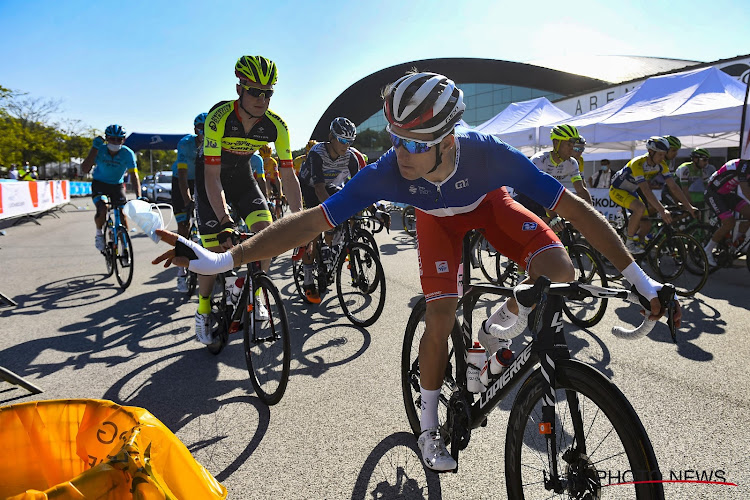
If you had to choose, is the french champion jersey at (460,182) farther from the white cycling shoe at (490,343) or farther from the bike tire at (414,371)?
the white cycling shoe at (490,343)

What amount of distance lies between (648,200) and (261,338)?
6.16 metres

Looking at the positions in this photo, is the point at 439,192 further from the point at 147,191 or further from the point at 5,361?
the point at 147,191

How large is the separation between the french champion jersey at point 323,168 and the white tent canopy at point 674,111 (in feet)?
28.5

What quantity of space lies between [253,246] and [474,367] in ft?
4.27

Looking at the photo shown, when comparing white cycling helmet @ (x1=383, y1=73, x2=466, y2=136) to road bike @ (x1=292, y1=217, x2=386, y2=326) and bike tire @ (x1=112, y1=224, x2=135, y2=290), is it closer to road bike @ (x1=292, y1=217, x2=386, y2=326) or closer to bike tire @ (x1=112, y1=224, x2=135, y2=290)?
road bike @ (x1=292, y1=217, x2=386, y2=326)

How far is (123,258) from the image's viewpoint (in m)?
6.92

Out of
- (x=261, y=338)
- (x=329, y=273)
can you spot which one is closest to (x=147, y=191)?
(x=329, y=273)

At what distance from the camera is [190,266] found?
5.42 feet

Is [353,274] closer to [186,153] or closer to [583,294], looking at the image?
[186,153]

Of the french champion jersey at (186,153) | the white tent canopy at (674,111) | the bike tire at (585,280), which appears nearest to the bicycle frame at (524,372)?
the bike tire at (585,280)

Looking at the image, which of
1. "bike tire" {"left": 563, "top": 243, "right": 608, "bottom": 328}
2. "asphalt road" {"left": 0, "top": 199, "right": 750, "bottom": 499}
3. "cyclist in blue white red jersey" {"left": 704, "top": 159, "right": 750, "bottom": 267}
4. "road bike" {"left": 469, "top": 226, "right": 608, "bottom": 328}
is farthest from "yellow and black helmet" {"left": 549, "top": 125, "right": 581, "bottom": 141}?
"cyclist in blue white red jersey" {"left": 704, "top": 159, "right": 750, "bottom": 267}

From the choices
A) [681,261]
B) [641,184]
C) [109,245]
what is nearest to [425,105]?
[681,261]

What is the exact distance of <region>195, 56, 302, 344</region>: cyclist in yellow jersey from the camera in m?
3.82

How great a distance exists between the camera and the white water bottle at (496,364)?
7.01 ft
